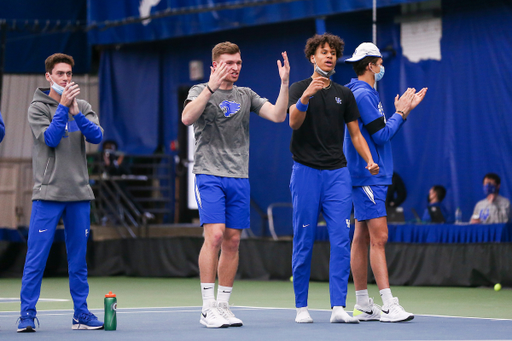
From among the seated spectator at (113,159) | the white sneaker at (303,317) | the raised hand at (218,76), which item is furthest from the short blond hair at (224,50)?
the seated spectator at (113,159)

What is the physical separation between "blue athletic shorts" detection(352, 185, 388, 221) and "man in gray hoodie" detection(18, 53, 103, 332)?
1883 millimetres

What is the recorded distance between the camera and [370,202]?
5.76m

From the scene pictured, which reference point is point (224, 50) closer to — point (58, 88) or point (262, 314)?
point (58, 88)

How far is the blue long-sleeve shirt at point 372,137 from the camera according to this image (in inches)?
228

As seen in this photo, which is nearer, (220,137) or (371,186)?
(220,137)

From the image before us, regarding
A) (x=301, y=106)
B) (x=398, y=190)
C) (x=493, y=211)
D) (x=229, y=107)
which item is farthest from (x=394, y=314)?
(x=398, y=190)

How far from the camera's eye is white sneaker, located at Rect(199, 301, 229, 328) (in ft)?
17.4

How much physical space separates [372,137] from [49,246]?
2.38 m

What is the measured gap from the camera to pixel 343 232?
18.2ft

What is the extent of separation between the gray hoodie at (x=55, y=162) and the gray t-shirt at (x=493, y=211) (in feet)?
20.7

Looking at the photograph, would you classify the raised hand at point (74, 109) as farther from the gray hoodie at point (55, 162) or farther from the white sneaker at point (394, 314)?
the white sneaker at point (394, 314)

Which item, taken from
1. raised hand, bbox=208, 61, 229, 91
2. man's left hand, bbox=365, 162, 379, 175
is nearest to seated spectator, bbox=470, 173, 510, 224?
man's left hand, bbox=365, 162, 379, 175

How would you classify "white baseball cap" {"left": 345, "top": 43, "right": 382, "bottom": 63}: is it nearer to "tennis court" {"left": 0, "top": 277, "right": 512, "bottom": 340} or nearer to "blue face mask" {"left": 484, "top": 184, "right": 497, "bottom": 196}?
"tennis court" {"left": 0, "top": 277, "right": 512, "bottom": 340}

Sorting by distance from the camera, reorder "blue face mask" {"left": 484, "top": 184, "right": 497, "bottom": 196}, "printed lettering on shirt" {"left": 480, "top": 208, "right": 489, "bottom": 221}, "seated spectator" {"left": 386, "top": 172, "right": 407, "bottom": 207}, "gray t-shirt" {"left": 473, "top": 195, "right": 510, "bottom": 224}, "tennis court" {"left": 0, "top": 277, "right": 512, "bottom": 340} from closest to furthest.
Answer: "tennis court" {"left": 0, "top": 277, "right": 512, "bottom": 340}, "gray t-shirt" {"left": 473, "top": 195, "right": 510, "bottom": 224}, "printed lettering on shirt" {"left": 480, "top": 208, "right": 489, "bottom": 221}, "blue face mask" {"left": 484, "top": 184, "right": 497, "bottom": 196}, "seated spectator" {"left": 386, "top": 172, "right": 407, "bottom": 207}
